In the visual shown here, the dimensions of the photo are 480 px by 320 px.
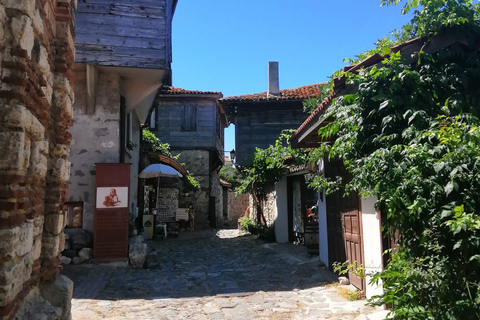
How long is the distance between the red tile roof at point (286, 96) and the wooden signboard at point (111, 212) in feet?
25.0

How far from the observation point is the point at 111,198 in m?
7.98

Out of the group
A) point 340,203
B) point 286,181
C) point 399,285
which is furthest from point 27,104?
point 286,181

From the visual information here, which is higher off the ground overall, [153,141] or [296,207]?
[153,141]

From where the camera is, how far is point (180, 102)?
18312 mm

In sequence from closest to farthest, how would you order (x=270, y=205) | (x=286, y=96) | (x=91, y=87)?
1. (x=91, y=87)
2. (x=270, y=205)
3. (x=286, y=96)

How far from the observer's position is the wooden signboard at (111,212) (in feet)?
25.8

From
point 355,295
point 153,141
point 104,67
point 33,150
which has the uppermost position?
point 104,67

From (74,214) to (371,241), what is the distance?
608 cm

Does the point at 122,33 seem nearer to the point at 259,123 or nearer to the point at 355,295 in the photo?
the point at 355,295

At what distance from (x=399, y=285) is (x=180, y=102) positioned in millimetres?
16005

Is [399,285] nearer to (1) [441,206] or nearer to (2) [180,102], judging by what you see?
(1) [441,206]

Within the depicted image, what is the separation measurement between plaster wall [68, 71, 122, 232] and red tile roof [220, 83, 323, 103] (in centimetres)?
675

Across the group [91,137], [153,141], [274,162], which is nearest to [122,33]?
[91,137]

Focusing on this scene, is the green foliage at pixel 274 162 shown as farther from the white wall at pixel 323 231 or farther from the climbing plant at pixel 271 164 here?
the white wall at pixel 323 231
